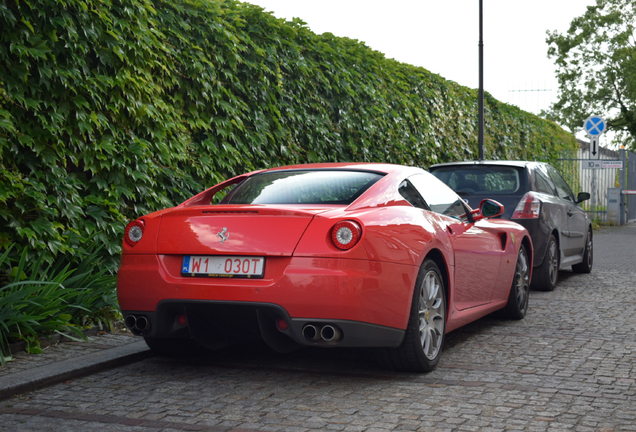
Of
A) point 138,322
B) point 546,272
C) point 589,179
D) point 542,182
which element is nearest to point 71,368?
point 138,322

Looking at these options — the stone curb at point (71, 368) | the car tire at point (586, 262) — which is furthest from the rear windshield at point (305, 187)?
the car tire at point (586, 262)

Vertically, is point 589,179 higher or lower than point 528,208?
higher

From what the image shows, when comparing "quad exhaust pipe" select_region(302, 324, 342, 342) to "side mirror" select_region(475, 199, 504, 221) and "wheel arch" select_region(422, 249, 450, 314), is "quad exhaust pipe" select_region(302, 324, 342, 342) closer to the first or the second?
"wheel arch" select_region(422, 249, 450, 314)

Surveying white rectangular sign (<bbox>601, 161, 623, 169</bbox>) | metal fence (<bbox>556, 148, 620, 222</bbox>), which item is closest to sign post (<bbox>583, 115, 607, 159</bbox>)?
white rectangular sign (<bbox>601, 161, 623, 169</bbox>)

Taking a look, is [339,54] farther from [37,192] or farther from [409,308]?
[409,308]

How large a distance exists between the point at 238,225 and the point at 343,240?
652mm

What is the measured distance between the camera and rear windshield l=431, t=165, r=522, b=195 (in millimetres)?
9148

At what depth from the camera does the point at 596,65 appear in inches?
1875

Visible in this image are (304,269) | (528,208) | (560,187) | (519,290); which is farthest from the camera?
(560,187)

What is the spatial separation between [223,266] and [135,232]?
74 cm

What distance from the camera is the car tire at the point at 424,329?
4777mm

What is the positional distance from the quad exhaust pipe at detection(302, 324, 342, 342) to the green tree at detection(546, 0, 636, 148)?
45445 millimetres

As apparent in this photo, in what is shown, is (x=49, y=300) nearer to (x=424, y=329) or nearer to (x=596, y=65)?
(x=424, y=329)

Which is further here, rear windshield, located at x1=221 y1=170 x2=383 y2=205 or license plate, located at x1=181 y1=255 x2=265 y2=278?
rear windshield, located at x1=221 y1=170 x2=383 y2=205
